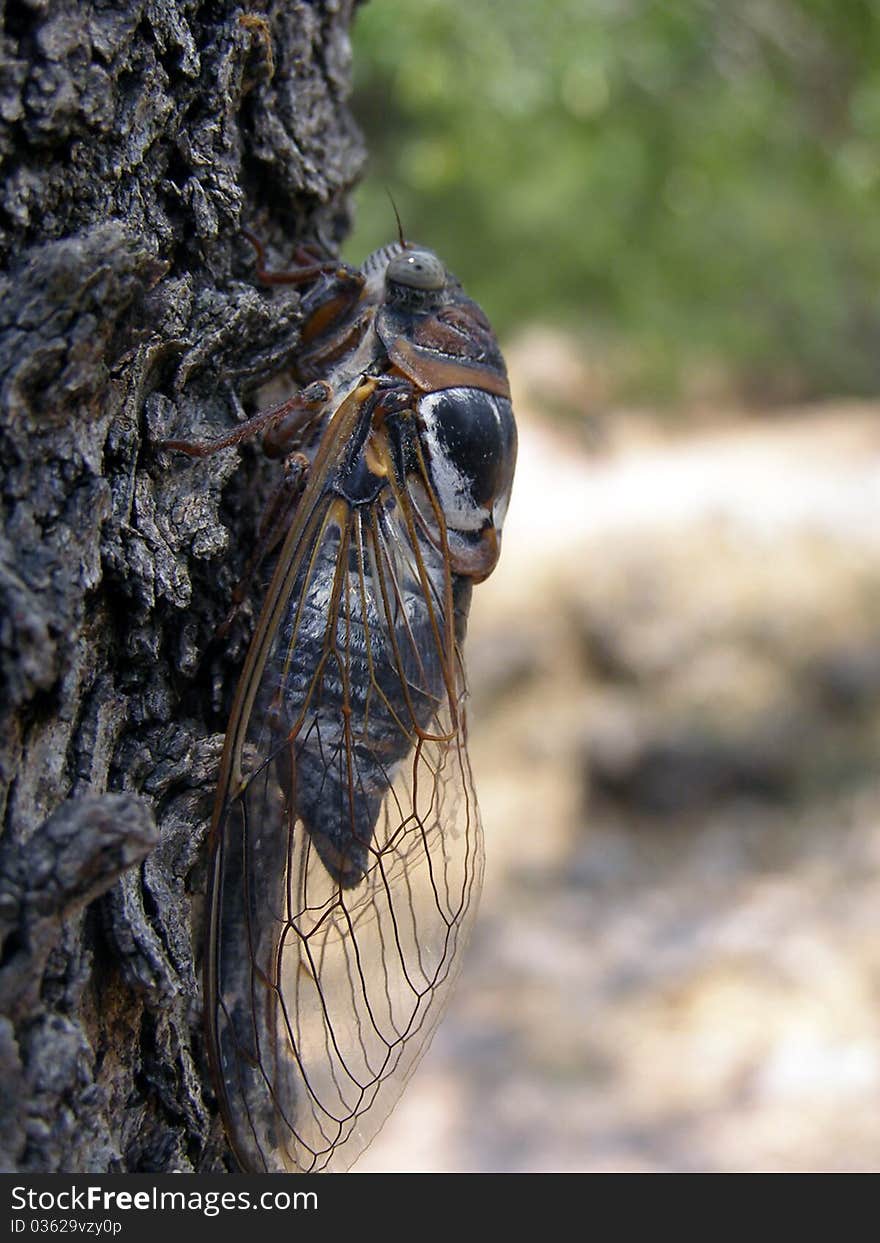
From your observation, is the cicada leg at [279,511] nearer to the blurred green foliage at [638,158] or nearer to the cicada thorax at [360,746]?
the cicada thorax at [360,746]

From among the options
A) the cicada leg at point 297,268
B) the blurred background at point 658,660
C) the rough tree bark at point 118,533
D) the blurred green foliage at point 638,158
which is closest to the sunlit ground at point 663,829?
the blurred background at point 658,660

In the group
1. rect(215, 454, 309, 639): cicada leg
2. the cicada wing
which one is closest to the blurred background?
the cicada wing

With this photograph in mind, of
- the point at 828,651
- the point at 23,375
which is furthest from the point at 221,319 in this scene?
the point at 828,651

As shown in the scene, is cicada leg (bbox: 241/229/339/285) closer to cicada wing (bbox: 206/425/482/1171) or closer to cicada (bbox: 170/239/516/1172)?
cicada (bbox: 170/239/516/1172)

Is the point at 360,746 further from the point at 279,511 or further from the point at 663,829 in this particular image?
the point at 663,829

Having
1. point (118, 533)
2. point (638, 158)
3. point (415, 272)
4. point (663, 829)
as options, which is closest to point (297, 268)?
point (415, 272)
